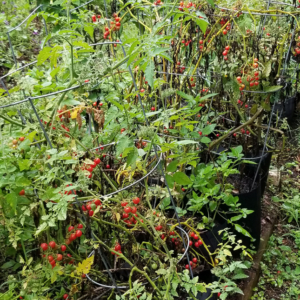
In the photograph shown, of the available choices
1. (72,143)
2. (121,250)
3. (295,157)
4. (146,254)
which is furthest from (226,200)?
(295,157)

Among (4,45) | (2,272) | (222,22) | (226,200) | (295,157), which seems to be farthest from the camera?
(4,45)

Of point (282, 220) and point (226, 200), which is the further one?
point (282, 220)

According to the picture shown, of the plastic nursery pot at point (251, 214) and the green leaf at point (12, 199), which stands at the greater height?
the green leaf at point (12, 199)

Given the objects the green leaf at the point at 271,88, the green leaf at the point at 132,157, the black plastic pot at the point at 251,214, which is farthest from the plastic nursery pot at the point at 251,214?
the green leaf at the point at 132,157

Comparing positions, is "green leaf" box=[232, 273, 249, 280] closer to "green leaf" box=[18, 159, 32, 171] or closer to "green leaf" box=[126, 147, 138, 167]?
"green leaf" box=[126, 147, 138, 167]

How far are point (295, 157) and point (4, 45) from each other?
11.6ft

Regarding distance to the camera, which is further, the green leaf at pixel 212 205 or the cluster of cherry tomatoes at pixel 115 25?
the green leaf at pixel 212 205

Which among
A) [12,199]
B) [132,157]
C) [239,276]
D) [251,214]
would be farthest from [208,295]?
[12,199]

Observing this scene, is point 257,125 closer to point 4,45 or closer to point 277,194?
point 277,194

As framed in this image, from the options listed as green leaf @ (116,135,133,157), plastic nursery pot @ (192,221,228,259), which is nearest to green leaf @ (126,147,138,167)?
green leaf @ (116,135,133,157)

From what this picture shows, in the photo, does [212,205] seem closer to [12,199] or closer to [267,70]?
[267,70]

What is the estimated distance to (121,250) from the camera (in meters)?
1.26

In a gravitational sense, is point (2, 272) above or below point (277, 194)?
above

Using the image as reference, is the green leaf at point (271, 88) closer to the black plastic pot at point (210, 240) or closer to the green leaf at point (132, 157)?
the black plastic pot at point (210, 240)
